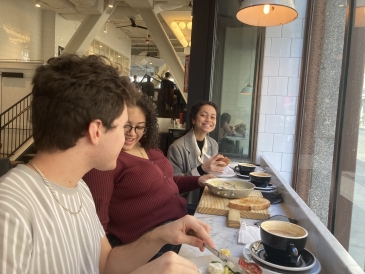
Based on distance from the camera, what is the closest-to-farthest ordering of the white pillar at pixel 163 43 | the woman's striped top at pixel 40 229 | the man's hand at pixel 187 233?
1. the woman's striped top at pixel 40 229
2. the man's hand at pixel 187 233
3. the white pillar at pixel 163 43

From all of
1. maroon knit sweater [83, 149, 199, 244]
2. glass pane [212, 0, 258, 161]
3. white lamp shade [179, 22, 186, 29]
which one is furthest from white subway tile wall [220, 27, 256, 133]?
white lamp shade [179, 22, 186, 29]

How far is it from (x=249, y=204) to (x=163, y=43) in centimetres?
617

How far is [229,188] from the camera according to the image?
160cm

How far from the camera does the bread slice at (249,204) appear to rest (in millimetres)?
1377

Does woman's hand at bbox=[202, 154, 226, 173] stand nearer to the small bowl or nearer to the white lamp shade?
the small bowl

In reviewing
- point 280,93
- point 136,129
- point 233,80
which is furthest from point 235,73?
point 136,129

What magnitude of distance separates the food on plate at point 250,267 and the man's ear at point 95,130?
1.75ft

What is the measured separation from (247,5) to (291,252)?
170 centimetres

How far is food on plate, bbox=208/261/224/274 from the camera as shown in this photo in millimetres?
829

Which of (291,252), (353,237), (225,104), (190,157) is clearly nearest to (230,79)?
(225,104)

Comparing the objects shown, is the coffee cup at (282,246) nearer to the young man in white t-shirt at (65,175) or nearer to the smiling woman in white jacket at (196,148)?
the young man in white t-shirt at (65,175)

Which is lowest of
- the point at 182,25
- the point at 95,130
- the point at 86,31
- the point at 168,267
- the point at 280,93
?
the point at 168,267

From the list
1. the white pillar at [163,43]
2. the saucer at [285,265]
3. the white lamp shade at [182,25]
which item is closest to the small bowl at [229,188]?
the saucer at [285,265]

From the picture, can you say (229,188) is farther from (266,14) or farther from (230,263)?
(266,14)
